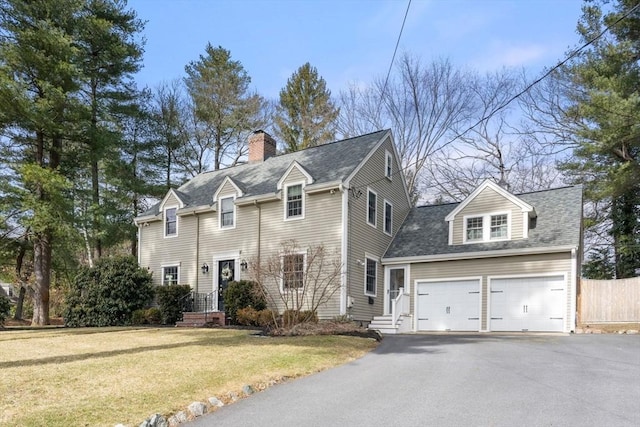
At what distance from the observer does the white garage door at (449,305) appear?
18203mm

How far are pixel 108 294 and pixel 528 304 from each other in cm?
1641

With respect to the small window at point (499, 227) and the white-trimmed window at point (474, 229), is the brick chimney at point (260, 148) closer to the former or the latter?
the white-trimmed window at point (474, 229)

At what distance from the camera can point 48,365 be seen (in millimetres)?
8594

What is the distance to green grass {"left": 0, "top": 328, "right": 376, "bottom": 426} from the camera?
5805 millimetres

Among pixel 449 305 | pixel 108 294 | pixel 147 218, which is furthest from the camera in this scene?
pixel 147 218

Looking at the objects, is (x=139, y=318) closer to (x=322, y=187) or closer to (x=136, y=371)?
(x=322, y=187)

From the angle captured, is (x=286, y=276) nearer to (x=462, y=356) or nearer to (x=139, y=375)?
(x=462, y=356)

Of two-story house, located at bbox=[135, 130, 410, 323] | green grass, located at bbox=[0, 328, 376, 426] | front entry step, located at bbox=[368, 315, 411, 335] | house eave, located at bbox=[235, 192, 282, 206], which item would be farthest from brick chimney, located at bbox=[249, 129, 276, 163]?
green grass, located at bbox=[0, 328, 376, 426]

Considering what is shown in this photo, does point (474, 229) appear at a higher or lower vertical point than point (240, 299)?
higher

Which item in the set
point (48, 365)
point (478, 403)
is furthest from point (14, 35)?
point (478, 403)

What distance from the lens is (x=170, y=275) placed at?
22672 millimetres

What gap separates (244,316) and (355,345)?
6.86 meters

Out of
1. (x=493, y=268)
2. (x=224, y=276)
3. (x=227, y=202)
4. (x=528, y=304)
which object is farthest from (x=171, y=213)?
(x=528, y=304)

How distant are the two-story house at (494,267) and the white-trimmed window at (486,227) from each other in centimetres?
4
